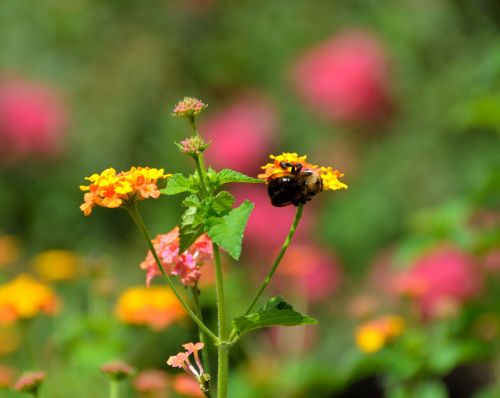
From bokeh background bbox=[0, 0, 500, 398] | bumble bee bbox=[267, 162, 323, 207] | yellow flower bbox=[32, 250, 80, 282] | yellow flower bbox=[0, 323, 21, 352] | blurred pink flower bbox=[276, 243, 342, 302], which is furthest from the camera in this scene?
blurred pink flower bbox=[276, 243, 342, 302]

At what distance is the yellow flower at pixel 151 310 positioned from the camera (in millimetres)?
1577

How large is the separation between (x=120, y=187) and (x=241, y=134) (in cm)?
300

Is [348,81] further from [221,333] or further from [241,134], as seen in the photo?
[221,333]

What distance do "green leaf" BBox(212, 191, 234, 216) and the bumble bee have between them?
0.09 meters

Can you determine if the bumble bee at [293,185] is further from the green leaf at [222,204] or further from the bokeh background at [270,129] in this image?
the bokeh background at [270,129]

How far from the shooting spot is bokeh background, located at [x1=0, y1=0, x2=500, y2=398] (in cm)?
335

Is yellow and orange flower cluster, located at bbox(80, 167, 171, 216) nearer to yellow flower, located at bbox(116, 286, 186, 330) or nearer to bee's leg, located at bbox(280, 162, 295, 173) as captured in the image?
bee's leg, located at bbox(280, 162, 295, 173)

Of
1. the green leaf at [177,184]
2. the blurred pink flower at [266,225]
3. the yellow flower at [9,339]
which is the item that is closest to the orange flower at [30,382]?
the green leaf at [177,184]

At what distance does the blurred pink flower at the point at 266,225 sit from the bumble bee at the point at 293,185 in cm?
269

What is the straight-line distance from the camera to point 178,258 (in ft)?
3.47

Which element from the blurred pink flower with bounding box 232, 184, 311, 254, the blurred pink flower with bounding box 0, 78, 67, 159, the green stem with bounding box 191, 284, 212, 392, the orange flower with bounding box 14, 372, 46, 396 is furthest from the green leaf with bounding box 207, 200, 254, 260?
the blurred pink flower with bounding box 0, 78, 67, 159

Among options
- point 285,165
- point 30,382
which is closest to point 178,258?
point 285,165

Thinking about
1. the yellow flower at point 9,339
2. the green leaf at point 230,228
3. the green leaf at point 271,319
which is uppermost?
the yellow flower at point 9,339

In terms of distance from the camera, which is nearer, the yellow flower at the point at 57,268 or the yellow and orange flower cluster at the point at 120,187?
the yellow and orange flower cluster at the point at 120,187
